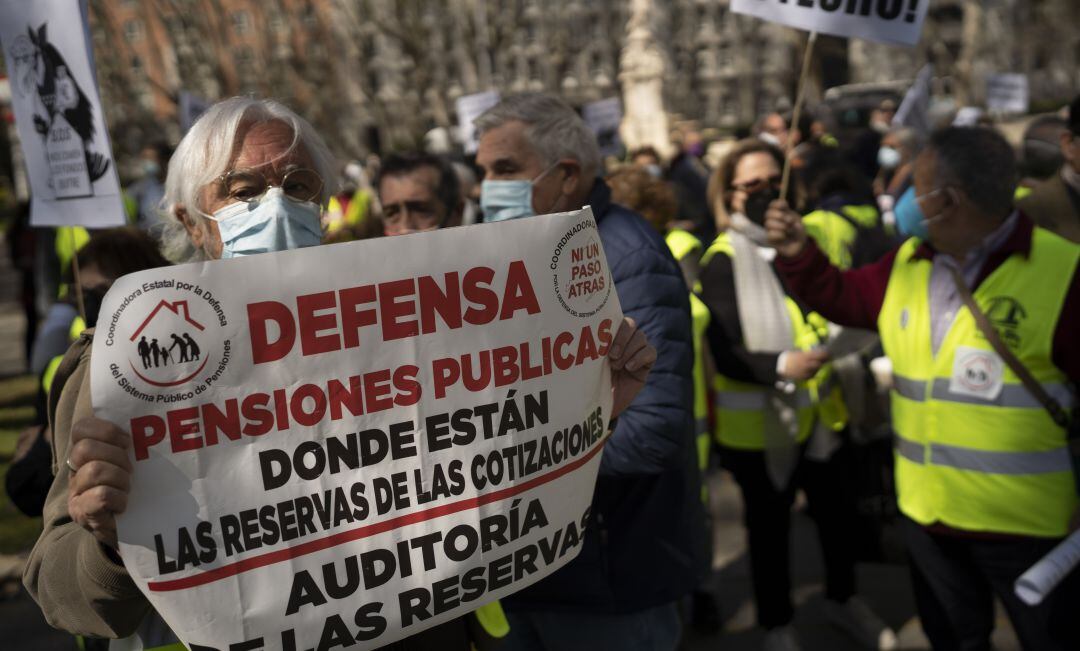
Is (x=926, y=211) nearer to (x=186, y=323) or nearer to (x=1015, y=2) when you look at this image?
(x=186, y=323)

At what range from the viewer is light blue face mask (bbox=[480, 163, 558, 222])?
2.85 m

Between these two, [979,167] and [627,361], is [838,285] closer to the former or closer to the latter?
[979,167]


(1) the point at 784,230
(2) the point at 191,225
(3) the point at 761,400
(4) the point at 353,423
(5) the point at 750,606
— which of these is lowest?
(5) the point at 750,606

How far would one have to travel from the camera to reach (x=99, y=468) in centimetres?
152

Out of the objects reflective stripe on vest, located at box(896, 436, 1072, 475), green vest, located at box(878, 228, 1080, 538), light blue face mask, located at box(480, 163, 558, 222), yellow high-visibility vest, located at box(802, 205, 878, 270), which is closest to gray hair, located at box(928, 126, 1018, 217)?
green vest, located at box(878, 228, 1080, 538)

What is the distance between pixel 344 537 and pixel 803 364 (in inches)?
104

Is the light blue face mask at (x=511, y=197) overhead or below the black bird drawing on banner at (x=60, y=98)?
below

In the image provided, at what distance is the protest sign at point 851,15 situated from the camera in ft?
12.0

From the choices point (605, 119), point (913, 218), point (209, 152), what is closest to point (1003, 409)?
point (913, 218)

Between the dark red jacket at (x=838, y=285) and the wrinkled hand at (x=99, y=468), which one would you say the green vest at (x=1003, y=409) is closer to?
the dark red jacket at (x=838, y=285)

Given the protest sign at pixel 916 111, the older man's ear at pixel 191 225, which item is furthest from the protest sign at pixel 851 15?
the protest sign at pixel 916 111

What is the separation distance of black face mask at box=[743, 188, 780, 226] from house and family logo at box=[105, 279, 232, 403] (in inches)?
117

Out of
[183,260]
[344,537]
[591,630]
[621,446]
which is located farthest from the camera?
[591,630]

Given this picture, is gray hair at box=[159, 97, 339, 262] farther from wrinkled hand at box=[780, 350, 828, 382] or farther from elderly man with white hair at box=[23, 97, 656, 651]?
wrinkled hand at box=[780, 350, 828, 382]
